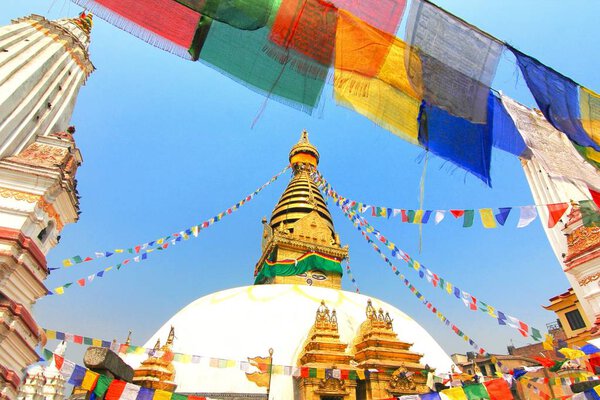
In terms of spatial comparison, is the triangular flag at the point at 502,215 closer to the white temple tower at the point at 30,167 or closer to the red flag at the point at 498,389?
the red flag at the point at 498,389

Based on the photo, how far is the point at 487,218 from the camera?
629 cm

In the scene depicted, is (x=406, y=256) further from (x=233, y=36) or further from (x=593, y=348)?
(x=233, y=36)

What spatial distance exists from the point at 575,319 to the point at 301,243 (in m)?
13.2

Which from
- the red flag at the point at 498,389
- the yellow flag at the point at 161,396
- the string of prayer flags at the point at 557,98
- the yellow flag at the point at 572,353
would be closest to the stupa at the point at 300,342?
the red flag at the point at 498,389

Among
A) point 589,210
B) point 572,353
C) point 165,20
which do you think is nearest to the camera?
point 165,20

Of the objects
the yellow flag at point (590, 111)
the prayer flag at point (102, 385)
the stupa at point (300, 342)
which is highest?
the yellow flag at point (590, 111)

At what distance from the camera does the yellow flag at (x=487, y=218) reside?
20.2ft

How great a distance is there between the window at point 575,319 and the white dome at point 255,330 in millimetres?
6916

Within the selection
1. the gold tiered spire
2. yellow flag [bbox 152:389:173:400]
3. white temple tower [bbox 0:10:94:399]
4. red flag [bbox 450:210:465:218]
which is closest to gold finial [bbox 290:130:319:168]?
the gold tiered spire

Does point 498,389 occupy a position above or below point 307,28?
below

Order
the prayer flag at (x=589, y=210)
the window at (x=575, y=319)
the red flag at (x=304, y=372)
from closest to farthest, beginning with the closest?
1. the prayer flag at (x=589, y=210)
2. the red flag at (x=304, y=372)
3. the window at (x=575, y=319)

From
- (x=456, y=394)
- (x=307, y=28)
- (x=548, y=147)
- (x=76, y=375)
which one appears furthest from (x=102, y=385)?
(x=548, y=147)

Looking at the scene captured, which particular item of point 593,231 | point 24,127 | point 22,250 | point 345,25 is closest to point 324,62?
point 345,25

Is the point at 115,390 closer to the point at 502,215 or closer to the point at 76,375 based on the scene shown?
the point at 76,375
